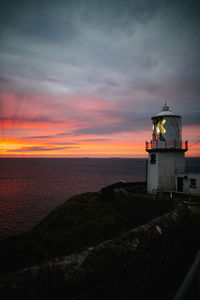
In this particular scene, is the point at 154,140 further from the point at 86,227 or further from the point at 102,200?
the point at 86,227

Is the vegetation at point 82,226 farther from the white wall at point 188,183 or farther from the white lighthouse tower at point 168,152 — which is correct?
the white wall at point 188,183

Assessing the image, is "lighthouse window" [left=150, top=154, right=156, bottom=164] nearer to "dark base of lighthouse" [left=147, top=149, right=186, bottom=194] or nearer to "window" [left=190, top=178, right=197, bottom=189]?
"dark base of lighthouse" [left=147, top=149, right=186, bottom=194]

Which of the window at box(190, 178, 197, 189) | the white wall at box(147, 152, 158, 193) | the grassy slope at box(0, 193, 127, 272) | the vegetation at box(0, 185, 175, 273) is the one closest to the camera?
the grassy slope at box(0, 193, 127, 272)

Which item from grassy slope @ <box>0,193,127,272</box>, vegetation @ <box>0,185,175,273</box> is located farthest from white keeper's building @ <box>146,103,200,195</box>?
grassy slope @ <box>0,193,127,272</box>

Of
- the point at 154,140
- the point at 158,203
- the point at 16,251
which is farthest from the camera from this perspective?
the point at 154,140

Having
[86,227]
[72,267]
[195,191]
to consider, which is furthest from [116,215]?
[72,267]

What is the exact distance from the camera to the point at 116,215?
1556 cm

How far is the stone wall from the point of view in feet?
10.9

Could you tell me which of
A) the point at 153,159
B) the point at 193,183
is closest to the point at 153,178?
the point at 153,159

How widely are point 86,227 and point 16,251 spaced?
24.8 feet

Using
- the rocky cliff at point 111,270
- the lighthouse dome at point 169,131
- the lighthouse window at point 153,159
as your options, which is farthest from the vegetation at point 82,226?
the lighthouse dome at point 169,131

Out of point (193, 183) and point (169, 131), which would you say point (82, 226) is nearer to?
point (193, 183)

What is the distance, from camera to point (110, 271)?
4.17 meters

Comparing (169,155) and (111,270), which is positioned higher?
(169,155)
